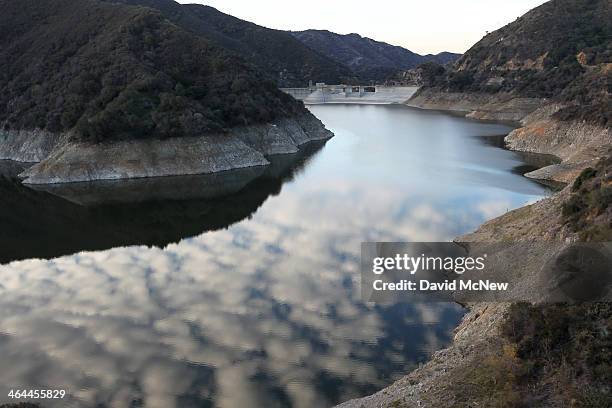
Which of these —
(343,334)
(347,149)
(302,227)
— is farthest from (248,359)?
(347,149)

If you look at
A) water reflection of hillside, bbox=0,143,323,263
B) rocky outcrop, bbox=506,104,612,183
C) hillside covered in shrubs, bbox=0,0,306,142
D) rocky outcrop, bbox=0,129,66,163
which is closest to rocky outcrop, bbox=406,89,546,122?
rocky outcrop, bbox=506,104,612,183

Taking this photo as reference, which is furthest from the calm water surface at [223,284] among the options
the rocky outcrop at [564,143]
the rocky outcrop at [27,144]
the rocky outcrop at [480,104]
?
the rocky outcrop at [480,104]

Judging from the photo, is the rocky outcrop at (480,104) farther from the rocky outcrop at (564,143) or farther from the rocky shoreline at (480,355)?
the rocky shoreline at (480,355)

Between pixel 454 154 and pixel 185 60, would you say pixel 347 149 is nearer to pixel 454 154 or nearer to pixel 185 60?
pixel 454 154

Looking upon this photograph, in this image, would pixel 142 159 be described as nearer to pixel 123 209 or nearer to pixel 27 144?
pixel 123 209

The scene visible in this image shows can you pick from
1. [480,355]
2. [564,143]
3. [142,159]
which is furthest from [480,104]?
[480,355]

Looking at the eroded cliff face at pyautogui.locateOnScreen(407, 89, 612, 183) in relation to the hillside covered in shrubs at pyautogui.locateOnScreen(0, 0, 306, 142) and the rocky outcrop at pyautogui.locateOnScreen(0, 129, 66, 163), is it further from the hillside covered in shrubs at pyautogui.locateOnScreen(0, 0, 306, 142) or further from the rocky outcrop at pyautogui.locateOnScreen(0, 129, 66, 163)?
the rocky outcrop at pyautogui.locateOnScreen(0, 129, 66, 163)

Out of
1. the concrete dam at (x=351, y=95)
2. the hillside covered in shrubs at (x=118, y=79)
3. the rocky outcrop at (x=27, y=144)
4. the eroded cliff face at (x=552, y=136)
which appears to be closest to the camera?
the eroded cliff face at (x=552, y=136)
